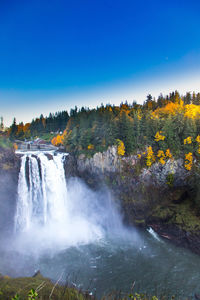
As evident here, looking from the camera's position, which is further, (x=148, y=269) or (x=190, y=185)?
(x=190, y=185)

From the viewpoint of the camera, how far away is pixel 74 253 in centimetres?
2047

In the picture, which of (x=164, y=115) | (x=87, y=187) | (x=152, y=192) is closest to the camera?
(x=152, y=192)

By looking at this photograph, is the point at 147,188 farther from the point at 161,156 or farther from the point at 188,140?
the point at 188,140

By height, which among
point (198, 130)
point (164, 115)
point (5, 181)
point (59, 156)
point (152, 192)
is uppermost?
point (164, 115)

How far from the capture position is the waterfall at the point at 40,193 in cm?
2587

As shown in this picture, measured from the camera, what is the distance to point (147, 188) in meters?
28.3

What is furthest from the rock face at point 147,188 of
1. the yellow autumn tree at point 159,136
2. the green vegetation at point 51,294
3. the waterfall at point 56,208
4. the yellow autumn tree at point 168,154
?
the green vegetation at point 51,294

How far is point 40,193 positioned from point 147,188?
17.2 m

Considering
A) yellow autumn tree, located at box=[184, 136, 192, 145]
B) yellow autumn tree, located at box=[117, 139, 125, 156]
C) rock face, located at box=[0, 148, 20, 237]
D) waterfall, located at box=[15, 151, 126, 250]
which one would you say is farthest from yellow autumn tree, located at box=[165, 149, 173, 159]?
rock face, located at box=[0, 148, 20, 237]

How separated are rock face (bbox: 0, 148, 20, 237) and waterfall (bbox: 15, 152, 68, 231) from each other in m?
0.82

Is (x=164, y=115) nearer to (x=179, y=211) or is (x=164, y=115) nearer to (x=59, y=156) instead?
(x=179, y=211)

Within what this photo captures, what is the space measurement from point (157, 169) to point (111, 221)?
11.4 meters

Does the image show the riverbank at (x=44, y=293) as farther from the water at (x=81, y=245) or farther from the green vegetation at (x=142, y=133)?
the green vegetation at (x=142, y=133)

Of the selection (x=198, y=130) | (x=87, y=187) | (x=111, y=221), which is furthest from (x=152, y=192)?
(x=198, y=130)
